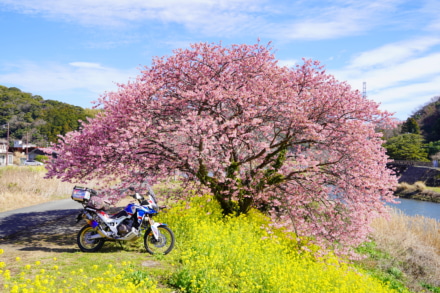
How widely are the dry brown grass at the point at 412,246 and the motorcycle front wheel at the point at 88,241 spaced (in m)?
9.94

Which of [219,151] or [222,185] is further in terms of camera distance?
[222,185]

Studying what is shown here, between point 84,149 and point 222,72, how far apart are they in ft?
16.8

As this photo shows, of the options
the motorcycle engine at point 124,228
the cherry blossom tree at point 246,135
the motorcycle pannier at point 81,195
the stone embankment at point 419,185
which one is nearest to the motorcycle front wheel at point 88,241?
the motorcycle engine at point 124,228

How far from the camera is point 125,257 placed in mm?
8234

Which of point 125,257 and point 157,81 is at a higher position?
point 157,81

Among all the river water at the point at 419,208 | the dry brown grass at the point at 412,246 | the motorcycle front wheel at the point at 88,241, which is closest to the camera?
the motorcycle front wheel at the point at 88,241

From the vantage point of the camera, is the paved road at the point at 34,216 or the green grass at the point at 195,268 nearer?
the green grass at the point at 195,268

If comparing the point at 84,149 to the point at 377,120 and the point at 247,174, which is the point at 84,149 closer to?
the point at 247,174

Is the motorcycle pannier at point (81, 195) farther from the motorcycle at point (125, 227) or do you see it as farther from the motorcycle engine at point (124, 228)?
the motorcycle engine at point (124, 228)

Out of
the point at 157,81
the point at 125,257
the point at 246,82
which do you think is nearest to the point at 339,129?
the point at 246,82

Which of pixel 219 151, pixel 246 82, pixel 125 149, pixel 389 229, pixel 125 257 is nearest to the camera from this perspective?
pixel 125 257

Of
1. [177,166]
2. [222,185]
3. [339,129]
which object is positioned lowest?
[222,185]

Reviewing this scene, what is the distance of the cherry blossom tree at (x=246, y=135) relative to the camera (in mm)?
10398

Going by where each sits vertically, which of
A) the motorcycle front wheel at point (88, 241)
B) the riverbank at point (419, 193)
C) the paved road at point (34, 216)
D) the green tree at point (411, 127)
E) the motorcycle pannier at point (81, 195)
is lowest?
the riverbank at point (419, 193)
